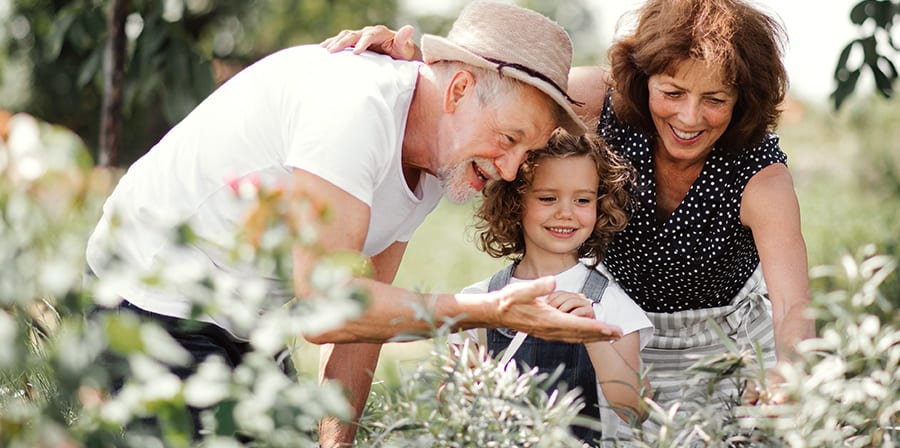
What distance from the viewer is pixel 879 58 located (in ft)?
12.6

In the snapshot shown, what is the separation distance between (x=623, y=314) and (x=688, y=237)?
0.29m

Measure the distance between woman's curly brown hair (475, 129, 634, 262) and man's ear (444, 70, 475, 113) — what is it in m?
0.50

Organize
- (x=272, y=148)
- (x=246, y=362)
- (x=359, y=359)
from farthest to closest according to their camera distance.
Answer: (x=359, y=359) < (x=272, y=148) < (x=246, y=362)

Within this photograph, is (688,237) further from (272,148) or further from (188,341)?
(188,341)

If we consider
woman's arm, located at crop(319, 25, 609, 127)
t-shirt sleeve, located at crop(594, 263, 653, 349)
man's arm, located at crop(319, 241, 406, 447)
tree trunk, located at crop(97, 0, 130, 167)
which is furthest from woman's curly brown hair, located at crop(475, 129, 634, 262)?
tree trunk, located at crop(97, 0, 130, 167)

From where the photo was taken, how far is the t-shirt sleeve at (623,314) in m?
2.71

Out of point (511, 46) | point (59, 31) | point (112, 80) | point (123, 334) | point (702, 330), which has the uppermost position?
point (511, 46)

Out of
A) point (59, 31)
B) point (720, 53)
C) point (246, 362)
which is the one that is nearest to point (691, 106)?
point (720, 53)

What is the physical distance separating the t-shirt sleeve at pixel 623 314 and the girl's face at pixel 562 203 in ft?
0.59

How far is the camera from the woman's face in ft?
8.39

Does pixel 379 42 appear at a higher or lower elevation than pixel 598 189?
higher

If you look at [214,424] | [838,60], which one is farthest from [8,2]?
[214,424]

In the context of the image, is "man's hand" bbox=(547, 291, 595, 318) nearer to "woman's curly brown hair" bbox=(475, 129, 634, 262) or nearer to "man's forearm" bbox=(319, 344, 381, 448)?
"woman's curly brown hair" bbox=(475, 129, 634, 262)

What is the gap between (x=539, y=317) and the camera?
75.6 inches
